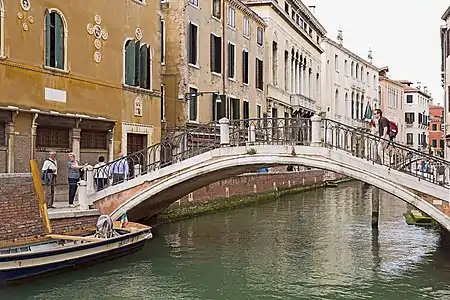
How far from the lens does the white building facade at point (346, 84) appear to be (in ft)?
134

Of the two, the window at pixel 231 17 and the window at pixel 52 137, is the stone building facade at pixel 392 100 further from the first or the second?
the window at pixel 52 137

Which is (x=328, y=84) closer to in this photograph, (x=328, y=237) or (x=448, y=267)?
(x=328, y=237)

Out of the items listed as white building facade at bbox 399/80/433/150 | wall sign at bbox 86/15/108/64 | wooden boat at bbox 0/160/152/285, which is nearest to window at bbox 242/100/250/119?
wall sign at bbox 86/15/108/64

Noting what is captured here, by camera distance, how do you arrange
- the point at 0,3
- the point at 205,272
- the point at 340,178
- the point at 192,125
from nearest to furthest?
the point at 205,272 → the point at 0,3 → the point at 192,125 → the point at 340,178

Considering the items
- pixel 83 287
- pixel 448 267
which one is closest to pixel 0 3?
pixel 83 287

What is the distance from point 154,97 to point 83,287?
806 centimetres

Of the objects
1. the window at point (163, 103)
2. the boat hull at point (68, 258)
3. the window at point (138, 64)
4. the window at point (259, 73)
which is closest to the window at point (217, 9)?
the window at point (163, 103)

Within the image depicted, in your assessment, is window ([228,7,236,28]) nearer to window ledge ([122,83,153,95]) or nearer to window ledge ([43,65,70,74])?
window ledge ([122,83,153,95])

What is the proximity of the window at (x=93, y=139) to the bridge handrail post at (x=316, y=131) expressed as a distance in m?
5.29

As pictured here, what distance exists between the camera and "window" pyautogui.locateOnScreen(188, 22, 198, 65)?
65.0 ft

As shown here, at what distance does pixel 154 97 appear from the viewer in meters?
17.3

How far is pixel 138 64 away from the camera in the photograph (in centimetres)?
1648

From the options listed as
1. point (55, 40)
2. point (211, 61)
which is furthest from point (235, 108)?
point (55, 40)

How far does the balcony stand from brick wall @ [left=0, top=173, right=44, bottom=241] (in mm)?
20409
